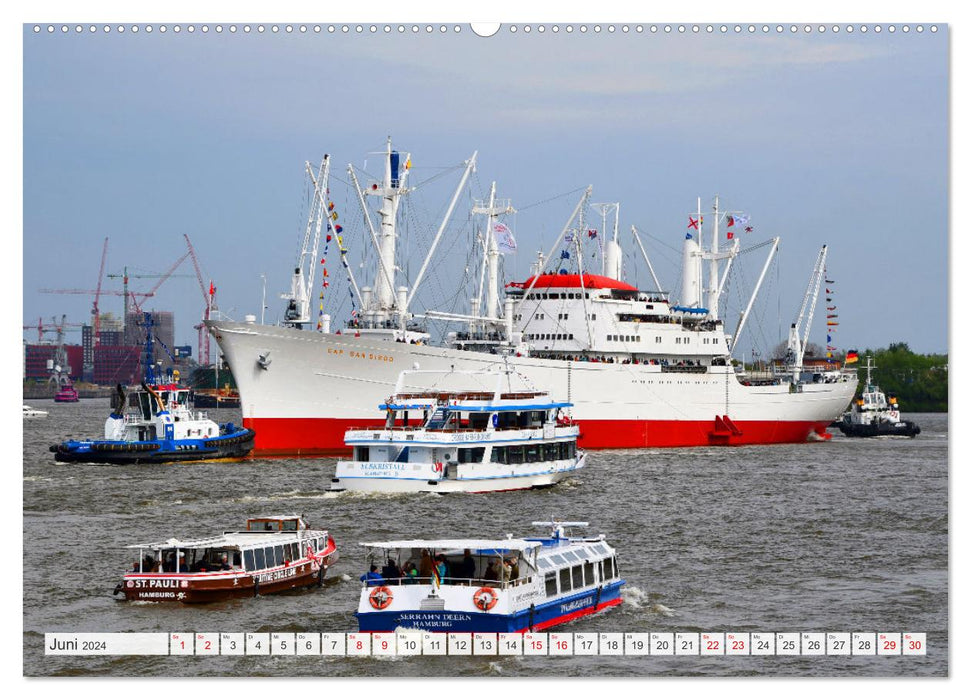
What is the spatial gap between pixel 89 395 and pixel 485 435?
73269 millimetres

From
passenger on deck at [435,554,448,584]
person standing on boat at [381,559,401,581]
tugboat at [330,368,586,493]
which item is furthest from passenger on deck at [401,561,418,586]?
tugboat at [330,368,586,493]

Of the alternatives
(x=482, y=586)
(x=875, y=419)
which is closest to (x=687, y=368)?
(x=875, y=419)

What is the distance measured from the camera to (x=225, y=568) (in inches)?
1319

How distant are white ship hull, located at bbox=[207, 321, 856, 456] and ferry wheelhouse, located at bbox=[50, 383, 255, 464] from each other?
2918 millimetres

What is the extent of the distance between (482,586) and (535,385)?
5953cm

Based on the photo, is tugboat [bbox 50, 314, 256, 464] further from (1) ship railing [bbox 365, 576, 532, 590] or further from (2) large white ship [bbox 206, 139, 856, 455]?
(1) ship railing [bbox 365, 576, 532, 590]

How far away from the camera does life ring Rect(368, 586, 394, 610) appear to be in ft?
88.8

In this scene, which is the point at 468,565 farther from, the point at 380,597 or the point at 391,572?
the point at 380,597

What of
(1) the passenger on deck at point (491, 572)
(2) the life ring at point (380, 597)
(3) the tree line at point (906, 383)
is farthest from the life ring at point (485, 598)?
(3) the tree line at point (906, 383)

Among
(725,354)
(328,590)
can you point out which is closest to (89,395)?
(725,354)

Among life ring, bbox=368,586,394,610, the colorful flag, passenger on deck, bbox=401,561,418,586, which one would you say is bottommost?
life ring, bbox=368,586,394,610

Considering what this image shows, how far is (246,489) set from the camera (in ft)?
192

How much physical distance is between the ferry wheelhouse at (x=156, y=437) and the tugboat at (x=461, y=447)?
19332 mm

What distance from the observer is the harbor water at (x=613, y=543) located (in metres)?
24.5
